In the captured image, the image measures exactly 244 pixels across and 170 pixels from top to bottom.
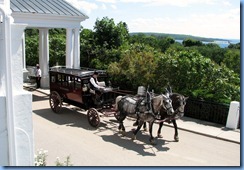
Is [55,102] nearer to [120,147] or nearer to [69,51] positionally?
[69,51]

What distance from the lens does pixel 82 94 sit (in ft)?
43.3

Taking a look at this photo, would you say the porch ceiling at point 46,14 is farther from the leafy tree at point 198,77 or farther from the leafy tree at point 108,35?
the leafy tree at point 198,77

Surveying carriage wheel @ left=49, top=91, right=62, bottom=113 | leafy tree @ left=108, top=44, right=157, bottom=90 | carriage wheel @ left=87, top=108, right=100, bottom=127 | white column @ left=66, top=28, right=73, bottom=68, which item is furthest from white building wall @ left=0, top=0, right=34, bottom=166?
white column @ left=66, top=28, right=73, bottom=68

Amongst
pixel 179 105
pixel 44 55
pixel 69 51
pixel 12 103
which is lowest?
pixel 179 105

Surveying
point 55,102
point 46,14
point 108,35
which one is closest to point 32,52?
point 108,35

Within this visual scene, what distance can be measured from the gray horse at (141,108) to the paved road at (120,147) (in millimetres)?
629

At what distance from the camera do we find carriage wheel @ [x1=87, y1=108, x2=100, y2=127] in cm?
1252

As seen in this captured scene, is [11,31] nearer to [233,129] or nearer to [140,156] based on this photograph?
[140,156]

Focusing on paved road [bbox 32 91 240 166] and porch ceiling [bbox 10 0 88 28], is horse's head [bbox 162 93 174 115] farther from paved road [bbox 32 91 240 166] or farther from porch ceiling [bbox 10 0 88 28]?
porch ceiling [bbox 10 0 88 28]

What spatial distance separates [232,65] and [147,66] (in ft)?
39.8

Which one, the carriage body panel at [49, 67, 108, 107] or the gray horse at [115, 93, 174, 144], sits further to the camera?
the carriage body panel at [49, 67, 108, 107]

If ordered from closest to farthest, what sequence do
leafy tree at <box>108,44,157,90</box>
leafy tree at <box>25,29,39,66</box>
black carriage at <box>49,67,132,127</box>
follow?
black carriage at <box>49,67,132,127</box> → leafy tree at <box>108,44,157,90</box> → leafy tree at <box>25,29,39,66</box>

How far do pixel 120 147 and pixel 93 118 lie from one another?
8.35ft

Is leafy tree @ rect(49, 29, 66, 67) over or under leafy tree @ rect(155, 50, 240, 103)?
over
